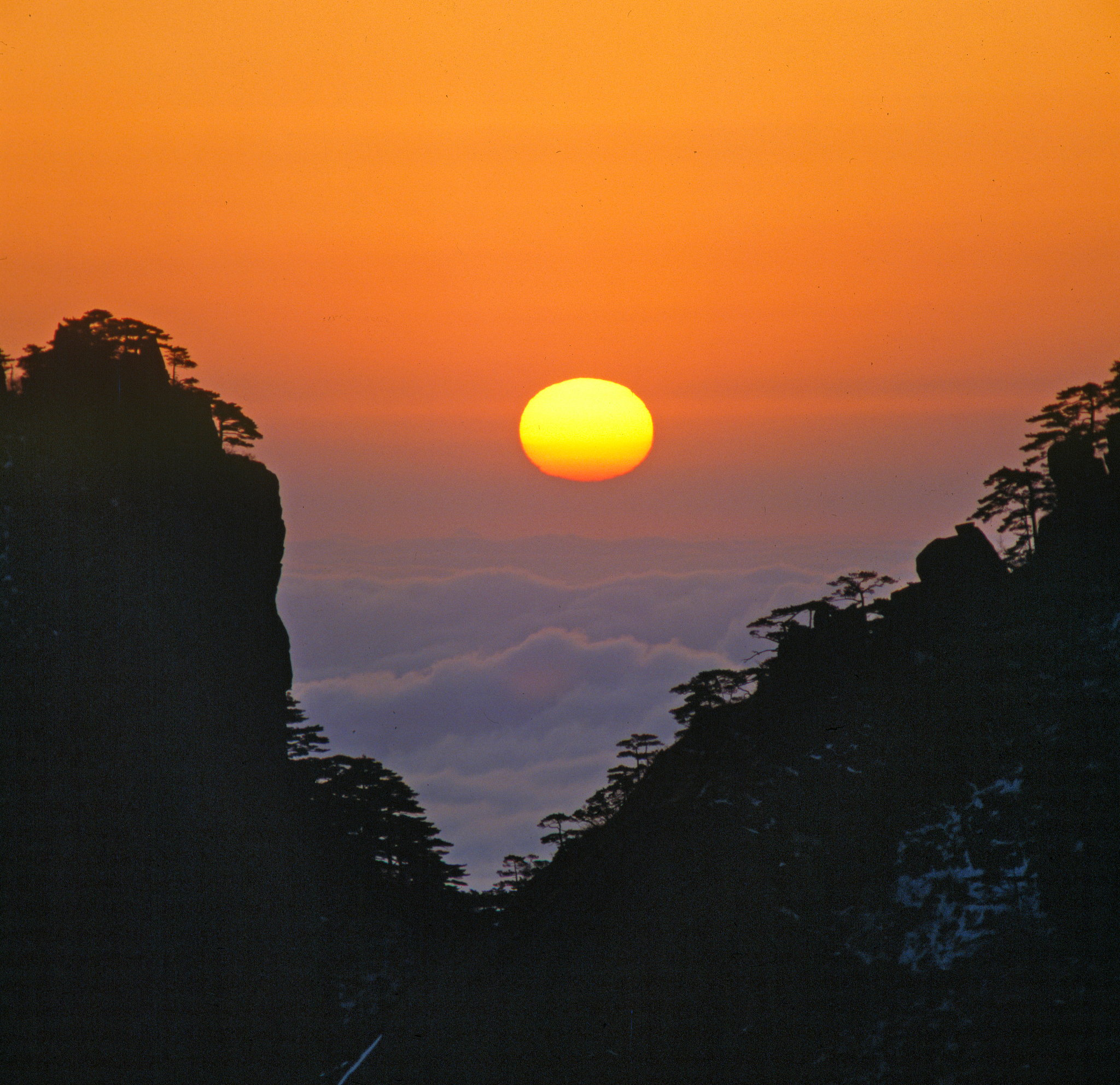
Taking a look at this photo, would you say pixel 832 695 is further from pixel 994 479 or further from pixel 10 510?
pixel 10 510

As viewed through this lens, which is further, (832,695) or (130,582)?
(130,582)

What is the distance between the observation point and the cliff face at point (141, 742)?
58281mm

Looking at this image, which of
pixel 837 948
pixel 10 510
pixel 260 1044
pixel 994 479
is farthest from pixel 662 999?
pixel 10 510

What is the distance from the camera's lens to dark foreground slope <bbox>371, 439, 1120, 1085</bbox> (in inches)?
1793

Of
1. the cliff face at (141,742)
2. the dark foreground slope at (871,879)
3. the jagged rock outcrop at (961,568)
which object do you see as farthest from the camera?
the jagged rock outcrop at (961,568)

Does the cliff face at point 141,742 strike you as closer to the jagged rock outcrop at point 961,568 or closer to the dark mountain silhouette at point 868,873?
the dark mountain silhouette at point 868,873

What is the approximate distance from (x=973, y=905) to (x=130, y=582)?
50802 mm

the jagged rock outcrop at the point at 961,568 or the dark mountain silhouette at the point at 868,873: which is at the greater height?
the jagged rock outcrop at the point at 961,568

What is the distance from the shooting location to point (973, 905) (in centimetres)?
5062

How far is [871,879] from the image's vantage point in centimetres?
5403

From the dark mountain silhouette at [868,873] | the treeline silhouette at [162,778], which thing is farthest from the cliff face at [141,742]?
the dark mountain silhouette at [868,873]

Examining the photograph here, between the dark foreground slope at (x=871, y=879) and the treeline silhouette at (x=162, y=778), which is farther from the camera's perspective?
the treeline silhouette at (x=162, y=778)

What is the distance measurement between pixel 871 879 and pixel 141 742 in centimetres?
4123

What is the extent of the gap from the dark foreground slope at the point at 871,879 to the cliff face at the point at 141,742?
34.7ft
